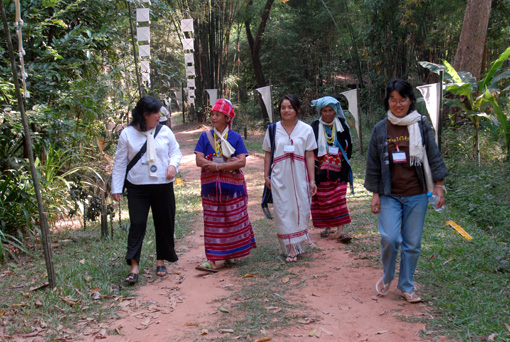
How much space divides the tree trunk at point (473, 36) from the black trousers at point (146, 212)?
28.7 feet

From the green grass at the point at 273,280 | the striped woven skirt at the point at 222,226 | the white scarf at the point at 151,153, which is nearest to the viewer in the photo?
the green grass at the point at 273,280

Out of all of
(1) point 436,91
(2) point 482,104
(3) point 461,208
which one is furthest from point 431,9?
(3) point 461,208

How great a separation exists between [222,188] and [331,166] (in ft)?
5.58

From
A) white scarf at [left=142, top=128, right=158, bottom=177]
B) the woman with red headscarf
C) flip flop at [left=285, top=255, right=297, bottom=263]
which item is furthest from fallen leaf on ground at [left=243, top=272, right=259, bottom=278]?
white scarf at [left=142, top=128, right=158, bottom=177]

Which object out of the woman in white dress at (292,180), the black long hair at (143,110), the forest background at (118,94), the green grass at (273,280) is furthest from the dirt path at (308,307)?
the black long hair at (143,110)

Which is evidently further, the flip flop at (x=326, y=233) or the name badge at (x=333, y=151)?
the flip flop at (x=326, y=233)

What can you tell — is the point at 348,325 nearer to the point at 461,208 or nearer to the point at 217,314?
the point at 217,314

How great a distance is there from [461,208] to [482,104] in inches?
113

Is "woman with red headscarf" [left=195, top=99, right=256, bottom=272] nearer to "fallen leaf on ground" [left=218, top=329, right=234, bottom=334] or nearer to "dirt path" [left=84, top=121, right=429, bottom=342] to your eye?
"dirt path" [left=84, top=121, right=429, bottom=342]

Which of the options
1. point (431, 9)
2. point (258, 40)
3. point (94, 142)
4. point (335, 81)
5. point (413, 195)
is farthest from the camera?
point (335, 81)

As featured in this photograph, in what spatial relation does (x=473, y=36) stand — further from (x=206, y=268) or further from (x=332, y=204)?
(x=206, y=268)

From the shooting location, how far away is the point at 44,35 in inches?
265

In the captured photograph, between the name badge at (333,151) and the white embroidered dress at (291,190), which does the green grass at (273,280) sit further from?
the name badge at (333,151)

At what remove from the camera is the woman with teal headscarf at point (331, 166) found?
243 inches
